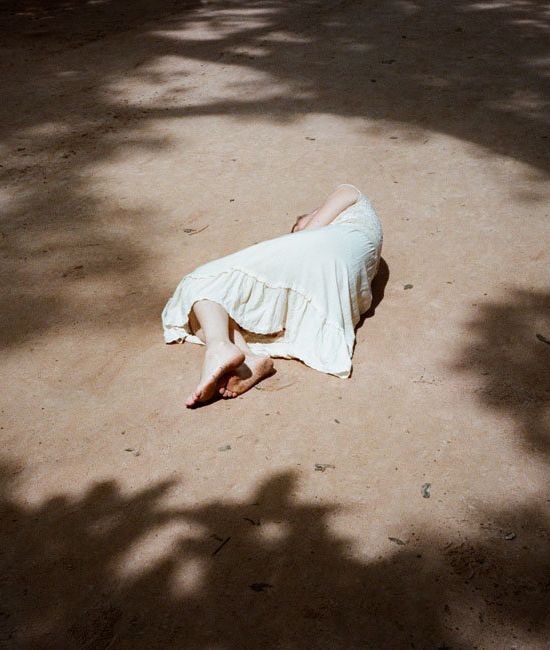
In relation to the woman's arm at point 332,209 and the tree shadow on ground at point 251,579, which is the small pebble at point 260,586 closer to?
the tree shadow on ground at point 251,579

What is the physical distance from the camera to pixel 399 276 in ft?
13.4

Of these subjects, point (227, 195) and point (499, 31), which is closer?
point (227, 195)

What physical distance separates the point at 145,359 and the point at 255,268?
0.70 m

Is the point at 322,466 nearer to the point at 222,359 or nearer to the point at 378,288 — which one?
the point at 222,359

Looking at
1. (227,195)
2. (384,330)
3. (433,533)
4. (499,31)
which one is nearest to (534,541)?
(433,533)

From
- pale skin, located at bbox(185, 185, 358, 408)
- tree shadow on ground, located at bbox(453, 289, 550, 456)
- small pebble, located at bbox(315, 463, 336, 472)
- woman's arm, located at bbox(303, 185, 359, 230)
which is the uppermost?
woman's arm, located at bbox(303, 185, 359, 230)

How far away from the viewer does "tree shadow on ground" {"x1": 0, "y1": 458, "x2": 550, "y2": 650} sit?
7.14 ft

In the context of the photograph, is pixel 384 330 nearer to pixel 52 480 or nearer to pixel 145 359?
pixel 145 359

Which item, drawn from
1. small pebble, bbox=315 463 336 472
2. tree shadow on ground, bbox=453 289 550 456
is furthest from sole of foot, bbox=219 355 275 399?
tree shadow on ground, bbox=453 289 550 456

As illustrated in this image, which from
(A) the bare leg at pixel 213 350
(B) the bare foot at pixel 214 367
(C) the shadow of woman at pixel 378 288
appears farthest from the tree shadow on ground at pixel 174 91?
(C) the shadow of woman at pixel 378 288

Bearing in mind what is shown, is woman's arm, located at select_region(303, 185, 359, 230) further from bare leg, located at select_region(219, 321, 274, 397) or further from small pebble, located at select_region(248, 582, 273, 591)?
small pebble, located at select_region(248, 582, 273, 591)

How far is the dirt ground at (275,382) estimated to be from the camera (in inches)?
90.3

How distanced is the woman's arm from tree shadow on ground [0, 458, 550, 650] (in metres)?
1.65

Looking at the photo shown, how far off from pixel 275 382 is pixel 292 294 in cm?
43
